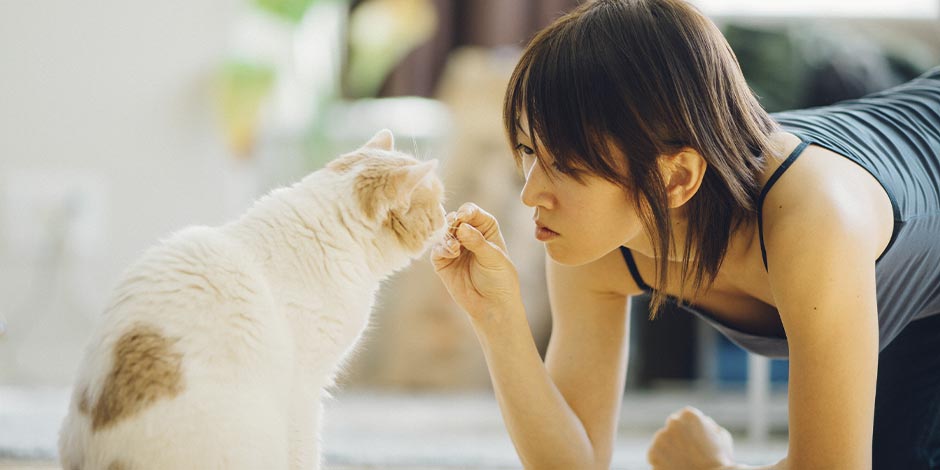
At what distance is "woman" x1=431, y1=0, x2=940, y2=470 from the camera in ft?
2.80

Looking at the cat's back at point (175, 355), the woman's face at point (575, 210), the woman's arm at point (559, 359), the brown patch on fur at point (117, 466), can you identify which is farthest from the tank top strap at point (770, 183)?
the brown patch on fur at point (117, 466)

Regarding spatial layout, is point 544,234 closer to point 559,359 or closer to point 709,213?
point 709,213

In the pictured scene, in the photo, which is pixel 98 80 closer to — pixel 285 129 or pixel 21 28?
pixel 21 28

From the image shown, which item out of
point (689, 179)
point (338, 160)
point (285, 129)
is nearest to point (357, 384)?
point (285, 129)

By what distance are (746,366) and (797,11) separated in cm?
121

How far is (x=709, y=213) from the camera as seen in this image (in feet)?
3.06

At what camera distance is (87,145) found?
8.34 feet

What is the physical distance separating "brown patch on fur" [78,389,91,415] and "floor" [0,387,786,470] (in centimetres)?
67

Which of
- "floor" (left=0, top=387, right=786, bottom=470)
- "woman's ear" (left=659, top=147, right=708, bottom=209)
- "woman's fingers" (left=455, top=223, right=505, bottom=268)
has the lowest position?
"floor" (left=0, top=387, right=786, bottom=470)

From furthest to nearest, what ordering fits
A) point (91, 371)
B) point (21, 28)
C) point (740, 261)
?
1. point (21, 28)
2. point (740, 261)
3. point (91, 371)

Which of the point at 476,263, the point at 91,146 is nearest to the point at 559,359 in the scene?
the point at 476,263

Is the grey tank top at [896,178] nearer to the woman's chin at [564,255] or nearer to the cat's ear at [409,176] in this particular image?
the woman's chin at [564,255]

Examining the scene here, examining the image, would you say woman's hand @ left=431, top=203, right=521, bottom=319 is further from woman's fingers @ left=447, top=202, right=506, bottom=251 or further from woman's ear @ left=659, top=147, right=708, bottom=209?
woman's ear @ left=659, top=147, right=708, bottom=209

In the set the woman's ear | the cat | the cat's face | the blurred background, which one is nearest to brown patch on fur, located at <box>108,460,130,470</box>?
the cat
